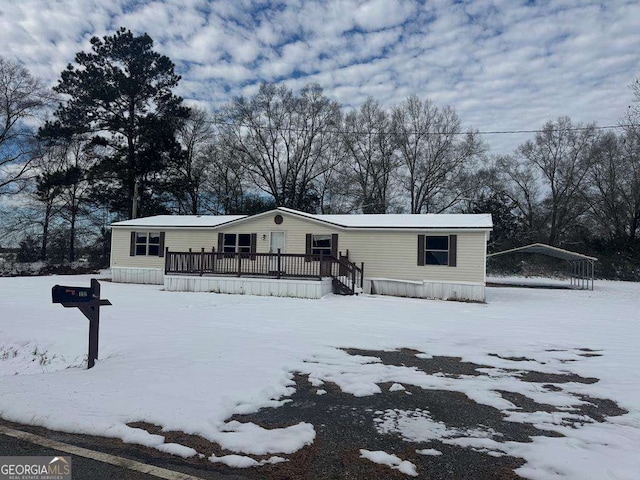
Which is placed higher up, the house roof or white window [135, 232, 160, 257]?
the house roof

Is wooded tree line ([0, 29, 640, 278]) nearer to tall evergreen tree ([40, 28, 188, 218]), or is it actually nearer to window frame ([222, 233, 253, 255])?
tall evergreen tree ([40, 28, 188, 218])

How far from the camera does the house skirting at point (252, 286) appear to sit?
14.5 meters

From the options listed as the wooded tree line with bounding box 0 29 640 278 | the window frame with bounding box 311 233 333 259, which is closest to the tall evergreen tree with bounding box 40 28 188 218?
the wooded tree line with bounding box 0 29 640 278

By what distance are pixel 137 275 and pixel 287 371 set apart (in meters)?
17.0

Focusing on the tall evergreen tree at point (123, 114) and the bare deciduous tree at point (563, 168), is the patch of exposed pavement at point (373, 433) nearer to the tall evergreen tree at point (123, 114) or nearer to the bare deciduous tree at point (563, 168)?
the tall evergreen tree at point (123, 114)

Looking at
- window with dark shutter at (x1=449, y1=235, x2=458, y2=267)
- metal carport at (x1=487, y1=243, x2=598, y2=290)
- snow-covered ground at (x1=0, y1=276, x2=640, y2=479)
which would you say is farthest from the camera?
metal carport at (x1=487, y1=243, x2=598, y2=290)

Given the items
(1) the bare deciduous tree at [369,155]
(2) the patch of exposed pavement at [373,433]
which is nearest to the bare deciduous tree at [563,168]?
(1) the bare deciduous tree at [369,155]

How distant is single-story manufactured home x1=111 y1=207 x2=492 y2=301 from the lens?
15.3 meters

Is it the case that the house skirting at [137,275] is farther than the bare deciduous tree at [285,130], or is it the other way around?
the bare deciduous tree at [285,130]

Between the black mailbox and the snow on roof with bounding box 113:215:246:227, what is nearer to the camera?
the black mailbox

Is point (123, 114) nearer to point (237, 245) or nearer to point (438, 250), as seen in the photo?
point (237, 245)

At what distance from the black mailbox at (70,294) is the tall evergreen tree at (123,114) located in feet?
75.8
